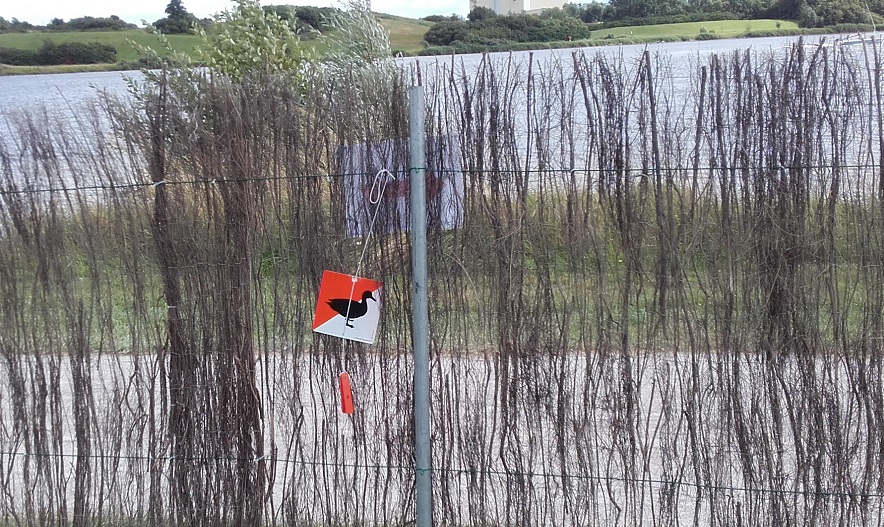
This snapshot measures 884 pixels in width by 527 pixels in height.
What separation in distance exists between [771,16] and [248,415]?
3.62 meters

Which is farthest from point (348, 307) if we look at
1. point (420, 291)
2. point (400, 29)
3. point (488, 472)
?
point (400, 29)

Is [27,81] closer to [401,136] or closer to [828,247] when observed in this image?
[401,136]

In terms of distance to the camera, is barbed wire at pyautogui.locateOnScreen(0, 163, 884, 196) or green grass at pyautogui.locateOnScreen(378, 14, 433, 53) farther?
green grass at pyautogui.locateOnScreen(378, 14, 433, 53)

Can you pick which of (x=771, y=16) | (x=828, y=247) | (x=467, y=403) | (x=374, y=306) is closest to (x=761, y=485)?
(x=828, y=247)

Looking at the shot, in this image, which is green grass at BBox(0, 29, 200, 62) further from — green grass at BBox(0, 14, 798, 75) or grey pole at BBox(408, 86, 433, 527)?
grey pole at BBox(408, 86, 433, 527)

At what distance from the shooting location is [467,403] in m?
3.69

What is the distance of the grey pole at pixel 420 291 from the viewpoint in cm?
336

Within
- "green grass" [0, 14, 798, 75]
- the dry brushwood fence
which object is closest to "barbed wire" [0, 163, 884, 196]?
the dry brushwood fence

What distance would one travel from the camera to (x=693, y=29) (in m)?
4.96

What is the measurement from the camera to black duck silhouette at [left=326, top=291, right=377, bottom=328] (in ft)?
11.6

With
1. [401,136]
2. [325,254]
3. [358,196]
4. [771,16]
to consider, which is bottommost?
[325,254]

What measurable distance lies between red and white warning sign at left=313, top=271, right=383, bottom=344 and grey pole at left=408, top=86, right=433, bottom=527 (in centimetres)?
21

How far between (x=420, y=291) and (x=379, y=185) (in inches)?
21.5

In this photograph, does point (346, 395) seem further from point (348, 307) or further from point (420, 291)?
point (420, 291)
